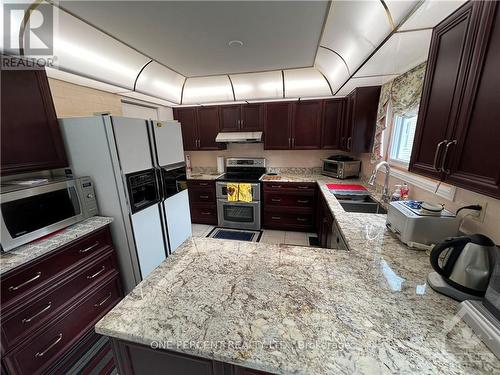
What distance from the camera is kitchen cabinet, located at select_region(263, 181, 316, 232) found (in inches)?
125

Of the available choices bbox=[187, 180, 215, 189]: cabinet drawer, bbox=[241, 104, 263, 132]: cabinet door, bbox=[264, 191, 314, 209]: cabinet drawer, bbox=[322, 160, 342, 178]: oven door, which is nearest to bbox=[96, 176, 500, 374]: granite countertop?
bbox=[264, 191, 314, 209]: cabinet drawer

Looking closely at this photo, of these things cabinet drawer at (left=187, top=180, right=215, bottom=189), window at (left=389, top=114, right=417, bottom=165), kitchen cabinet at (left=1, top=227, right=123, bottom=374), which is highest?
window at (left=389, top=114, right=417, bottom=165)

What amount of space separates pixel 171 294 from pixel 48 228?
51.3 inches

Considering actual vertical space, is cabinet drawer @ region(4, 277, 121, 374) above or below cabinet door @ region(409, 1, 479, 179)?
below

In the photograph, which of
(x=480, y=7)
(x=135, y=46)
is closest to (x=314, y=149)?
(x=480, y=7)

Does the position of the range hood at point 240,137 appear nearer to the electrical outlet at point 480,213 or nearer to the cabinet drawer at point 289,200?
the cabinet drawer at point 289,200

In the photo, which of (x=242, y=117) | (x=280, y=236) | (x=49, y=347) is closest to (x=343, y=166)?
(x=280, y=236)

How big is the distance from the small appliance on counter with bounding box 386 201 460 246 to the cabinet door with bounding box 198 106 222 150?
121 inches

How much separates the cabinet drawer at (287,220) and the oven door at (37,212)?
254cm

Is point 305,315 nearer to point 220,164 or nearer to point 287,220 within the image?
point 287,220

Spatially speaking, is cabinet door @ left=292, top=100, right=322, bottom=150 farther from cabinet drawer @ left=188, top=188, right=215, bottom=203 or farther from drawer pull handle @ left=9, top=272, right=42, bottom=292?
drawer pull handle @ left=9, top=272, right=42, bottom=292

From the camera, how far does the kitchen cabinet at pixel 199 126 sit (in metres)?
3.55

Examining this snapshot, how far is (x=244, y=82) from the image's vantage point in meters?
3.07

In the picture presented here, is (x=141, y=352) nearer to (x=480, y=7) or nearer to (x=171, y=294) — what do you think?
(x=171, y=294)
